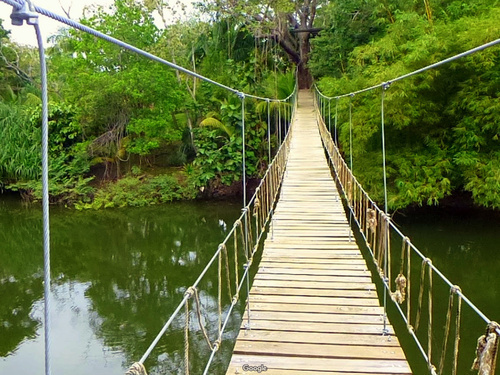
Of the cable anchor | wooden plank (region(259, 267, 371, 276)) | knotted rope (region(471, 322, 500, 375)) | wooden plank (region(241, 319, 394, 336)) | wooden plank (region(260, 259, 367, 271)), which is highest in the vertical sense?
the cable anchor

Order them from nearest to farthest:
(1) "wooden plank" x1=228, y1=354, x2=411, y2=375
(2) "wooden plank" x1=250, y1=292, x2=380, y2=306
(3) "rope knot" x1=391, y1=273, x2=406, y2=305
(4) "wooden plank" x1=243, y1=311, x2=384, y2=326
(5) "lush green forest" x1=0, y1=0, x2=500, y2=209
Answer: (1) "wooden plank" x1=228, y1=354, x2=411, y2=375 → (3) "rope knot" x1=391, y1=273, x2=406, y2=305 → (4) "wooden plank" x1=243, y1=311, x2=384, y2=326 → (2) "wooden plank" x1=250, y1=292, x2=380, y2=306 → (5) "lush green forest" x1=0, y1=0, x2=500, y2=209

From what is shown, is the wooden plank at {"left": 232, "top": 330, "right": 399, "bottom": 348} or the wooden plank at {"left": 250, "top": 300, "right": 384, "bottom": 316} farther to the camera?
the wooden plank at {"left": 250, "top": 300, "right": 384, "bottom": 316}

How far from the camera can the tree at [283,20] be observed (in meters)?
8.57

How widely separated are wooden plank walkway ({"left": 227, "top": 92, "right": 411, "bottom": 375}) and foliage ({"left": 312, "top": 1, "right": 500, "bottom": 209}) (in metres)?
2.30

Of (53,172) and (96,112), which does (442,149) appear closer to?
(96,112)

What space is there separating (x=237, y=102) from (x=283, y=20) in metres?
3.13

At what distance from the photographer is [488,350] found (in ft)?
3.14

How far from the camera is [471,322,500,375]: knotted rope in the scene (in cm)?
94

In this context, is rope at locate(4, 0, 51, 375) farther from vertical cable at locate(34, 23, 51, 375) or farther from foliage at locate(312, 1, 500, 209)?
foliage at locate(312, 1, 500, 209)

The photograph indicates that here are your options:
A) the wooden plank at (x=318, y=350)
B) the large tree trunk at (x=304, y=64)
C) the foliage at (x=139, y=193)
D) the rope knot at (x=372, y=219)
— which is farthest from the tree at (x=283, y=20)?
the wooden plank at (x=318, y=350)

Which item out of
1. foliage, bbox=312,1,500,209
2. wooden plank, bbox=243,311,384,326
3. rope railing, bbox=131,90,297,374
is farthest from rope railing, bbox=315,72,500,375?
foliage, bbox=312,1,500,209

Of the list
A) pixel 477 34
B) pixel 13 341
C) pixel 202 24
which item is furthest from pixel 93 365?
pixel 202 24

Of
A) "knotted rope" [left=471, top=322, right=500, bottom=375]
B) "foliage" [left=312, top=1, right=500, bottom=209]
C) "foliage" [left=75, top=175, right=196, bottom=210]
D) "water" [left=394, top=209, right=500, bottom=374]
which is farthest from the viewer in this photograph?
"foliage" [left=75, top=175, right=196, bottom=210]

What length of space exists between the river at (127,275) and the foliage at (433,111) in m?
0.74
